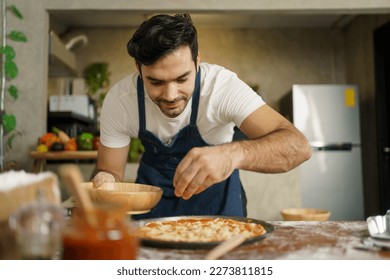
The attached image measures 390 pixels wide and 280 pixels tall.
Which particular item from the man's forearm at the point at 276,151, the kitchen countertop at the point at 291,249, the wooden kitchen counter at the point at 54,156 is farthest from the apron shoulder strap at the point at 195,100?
the wooden kitchen counter at the point at 54,156

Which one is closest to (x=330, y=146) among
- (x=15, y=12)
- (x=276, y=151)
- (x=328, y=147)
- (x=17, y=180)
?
(x=328, y=147)

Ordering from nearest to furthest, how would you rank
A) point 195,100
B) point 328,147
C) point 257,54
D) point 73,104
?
point 195,100, point 73,104, point 328,147, point 257,54

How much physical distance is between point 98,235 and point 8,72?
252cm

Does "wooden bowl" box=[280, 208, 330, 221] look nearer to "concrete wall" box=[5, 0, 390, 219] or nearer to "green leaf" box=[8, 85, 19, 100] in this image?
"concrete wall" box=[5, 0, 390, 219]

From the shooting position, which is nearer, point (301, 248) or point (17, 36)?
point (301, 248)

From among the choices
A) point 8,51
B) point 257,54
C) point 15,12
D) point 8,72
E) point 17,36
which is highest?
point 257,54

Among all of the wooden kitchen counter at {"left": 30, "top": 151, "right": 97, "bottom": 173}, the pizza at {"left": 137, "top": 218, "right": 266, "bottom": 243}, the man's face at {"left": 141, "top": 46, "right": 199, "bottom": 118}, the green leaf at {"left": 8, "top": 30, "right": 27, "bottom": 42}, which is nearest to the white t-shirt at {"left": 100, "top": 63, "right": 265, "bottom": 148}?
the man's face at {"left": 141, "top": 46, "right": 199, "bottom": 118}

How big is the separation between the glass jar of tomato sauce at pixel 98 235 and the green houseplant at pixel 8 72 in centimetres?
238

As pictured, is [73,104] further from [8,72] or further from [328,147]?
[328,147]

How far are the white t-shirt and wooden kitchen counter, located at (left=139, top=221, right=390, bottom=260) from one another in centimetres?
55

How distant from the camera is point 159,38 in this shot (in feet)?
4.24

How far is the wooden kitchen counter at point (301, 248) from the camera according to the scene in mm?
729

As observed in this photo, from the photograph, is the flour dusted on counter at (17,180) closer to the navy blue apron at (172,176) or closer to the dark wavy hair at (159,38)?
the dark wavy hair at (159,38)

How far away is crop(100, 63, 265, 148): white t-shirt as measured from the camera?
56.8 inches
